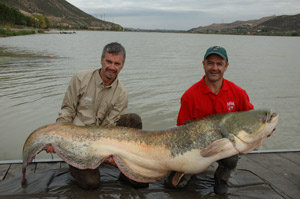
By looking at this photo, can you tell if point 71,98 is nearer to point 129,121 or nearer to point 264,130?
point 129,121

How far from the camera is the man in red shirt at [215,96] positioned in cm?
331

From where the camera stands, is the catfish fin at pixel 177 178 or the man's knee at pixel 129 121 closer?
the catfish fin at pixel 177 178

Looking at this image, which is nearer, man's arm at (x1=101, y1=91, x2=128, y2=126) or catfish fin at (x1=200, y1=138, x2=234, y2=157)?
catfish fin at (x1=200, y1=138, x2=234, y2=157)

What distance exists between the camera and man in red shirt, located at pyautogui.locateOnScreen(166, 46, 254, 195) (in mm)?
3314

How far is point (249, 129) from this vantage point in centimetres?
278

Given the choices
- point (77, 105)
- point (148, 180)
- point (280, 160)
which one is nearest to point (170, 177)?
point (148, 180)

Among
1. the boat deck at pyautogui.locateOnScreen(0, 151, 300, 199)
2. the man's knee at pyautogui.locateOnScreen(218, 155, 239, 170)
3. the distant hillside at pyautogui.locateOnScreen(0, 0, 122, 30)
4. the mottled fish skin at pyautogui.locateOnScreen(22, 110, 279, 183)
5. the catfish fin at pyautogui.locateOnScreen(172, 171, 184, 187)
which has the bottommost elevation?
the boat deck at pyautogui.locateOnScreen(0, 151, 300, 199)

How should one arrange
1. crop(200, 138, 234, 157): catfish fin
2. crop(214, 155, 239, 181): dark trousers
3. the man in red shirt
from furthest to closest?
the man in red shirt → crop(214, 155, 239, 181): dark trousers → crop(200, 138, 234, 157): catfish fin

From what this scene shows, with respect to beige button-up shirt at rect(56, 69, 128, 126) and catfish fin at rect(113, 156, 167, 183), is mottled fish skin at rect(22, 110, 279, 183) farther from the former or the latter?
beige button-up shirt at rect(56, 69, 128, 126)

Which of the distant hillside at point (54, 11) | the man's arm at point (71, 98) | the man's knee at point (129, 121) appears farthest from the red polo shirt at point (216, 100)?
the distant hillside at point (54, 11)

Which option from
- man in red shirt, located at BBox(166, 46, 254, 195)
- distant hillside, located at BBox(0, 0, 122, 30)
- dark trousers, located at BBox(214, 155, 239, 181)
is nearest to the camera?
dark trousers, located at BBox(214, 155, 239, 181)

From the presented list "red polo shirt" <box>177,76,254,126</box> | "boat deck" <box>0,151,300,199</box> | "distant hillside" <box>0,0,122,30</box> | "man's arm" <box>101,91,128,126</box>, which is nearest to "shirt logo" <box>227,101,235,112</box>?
"red polo shirt" <box>177,76,254,126</box>

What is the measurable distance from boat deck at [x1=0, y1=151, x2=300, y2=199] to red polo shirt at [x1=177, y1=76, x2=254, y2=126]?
0.95 m

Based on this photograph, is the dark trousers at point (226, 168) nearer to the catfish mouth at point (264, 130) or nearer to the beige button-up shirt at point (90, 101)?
the catfish mouth at point (264, 130)
